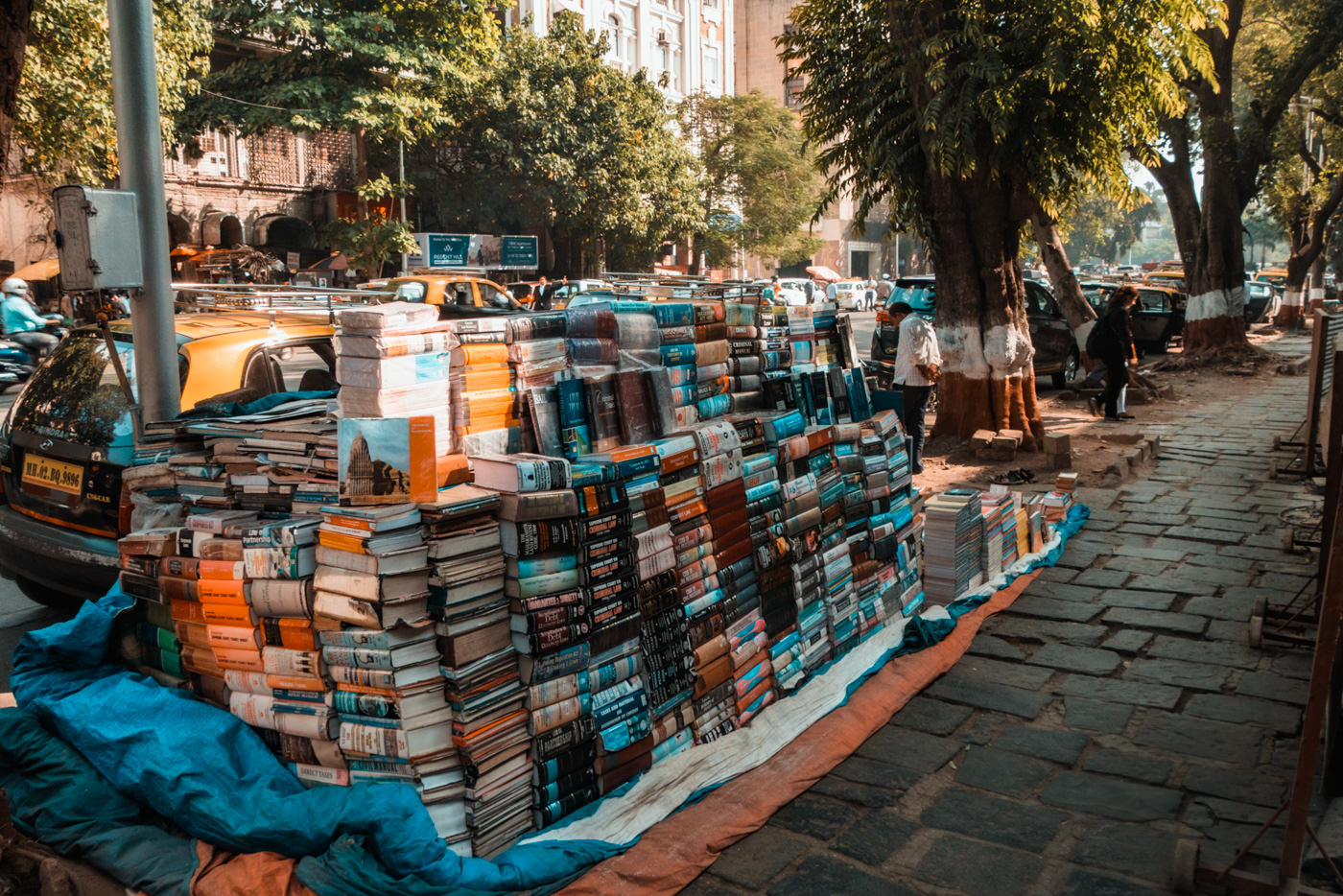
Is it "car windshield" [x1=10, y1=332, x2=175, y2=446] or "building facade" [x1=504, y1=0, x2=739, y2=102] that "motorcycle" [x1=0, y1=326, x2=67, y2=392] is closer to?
"car windshield" [x1=10, y1=332, x2=175, y2=446]

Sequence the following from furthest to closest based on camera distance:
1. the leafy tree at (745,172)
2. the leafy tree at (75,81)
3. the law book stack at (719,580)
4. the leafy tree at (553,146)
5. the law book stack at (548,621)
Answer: the leafy tree at (745,172) → the leafy tree at (553,146) → the leafy tree at (75,81) → the law book stack at (719,580) → the law book stack at (548,621)

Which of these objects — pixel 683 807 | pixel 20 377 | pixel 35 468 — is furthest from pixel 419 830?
pixel 20 377

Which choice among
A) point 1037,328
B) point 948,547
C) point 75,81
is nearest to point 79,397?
point 948,547

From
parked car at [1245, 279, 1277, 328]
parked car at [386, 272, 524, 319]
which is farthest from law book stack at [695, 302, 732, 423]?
parked car at [1245, 279, 1277, 328]

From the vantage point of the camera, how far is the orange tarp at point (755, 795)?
3.43 meters

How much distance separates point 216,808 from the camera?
3316 millimetres

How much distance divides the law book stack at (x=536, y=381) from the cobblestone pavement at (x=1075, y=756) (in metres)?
1.66

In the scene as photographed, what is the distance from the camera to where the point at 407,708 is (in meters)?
3.33

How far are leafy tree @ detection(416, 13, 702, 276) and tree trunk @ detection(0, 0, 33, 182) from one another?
81.8ft

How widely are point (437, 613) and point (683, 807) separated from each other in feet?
4.01

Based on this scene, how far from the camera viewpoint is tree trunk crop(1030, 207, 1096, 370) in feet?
52.2

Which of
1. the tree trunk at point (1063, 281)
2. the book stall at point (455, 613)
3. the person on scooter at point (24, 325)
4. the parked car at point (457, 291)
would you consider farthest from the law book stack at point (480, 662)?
the person on scooter at point (24, 325)

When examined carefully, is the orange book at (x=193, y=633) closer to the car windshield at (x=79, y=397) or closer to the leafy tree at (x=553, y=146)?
the car windshield at (x=79, y=397)

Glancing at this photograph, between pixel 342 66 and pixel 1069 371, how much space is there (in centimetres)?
1762
